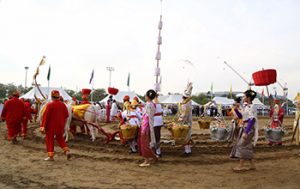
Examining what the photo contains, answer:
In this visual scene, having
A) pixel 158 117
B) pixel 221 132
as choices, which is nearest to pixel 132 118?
A: pixel 158 117

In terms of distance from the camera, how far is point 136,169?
793cm

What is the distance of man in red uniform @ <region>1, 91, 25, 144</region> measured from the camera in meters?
11.9

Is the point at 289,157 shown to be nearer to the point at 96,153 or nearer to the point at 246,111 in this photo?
the point at 246,111

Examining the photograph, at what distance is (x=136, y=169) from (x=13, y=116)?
237 inches

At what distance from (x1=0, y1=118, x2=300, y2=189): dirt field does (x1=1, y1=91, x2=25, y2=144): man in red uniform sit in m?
0.87

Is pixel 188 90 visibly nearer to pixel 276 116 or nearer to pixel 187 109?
pixel 187 109

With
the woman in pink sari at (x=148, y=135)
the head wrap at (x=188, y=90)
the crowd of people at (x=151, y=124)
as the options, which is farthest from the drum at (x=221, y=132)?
the woman in pink sari at (x=148, y=135)

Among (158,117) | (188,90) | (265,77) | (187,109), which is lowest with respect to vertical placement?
(158,117)

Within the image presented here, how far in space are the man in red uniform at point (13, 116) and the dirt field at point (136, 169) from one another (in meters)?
0.87

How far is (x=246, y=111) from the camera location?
7992 mm

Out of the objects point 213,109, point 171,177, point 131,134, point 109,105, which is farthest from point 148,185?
point 213,109

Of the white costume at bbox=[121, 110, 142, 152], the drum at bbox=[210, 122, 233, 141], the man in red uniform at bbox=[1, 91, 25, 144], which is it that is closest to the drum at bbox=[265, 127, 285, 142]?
the drum at bbox=[210, 122, 233, 141]

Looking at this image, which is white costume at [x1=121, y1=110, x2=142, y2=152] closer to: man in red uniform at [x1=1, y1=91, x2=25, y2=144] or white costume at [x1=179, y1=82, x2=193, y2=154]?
white costume at [x1=179, y1=82, x2=193, y2=154]

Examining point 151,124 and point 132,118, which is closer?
point 151,124
